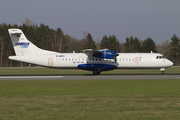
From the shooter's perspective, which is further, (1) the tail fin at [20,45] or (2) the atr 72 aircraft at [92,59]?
(1) the tail fin at [20,45]

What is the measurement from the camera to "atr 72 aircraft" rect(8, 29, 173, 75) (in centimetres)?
3072

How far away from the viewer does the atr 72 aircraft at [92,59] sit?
30.7m

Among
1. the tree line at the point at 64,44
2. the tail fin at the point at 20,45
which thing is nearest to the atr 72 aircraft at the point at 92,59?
the tail fin at the point at 20,45

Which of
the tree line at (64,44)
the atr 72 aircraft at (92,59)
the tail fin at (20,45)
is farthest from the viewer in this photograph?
the tree line at (64,44)

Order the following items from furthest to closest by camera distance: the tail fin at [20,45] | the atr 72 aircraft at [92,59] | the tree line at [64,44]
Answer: the tree line at [64,44] < the tail fin at [20,45] < the atr 72 aircraft at [92,59]

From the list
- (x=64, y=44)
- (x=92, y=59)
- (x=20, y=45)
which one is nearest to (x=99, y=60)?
(x=92, y=59)

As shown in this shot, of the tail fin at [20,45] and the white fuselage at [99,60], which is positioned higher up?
the tail fin at [20,45]

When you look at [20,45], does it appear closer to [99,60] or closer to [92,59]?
[92,59]

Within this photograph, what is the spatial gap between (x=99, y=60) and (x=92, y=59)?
3.36 feet

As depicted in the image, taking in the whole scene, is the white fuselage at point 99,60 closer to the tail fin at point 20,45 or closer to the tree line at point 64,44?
the tail fin at point 20,45
